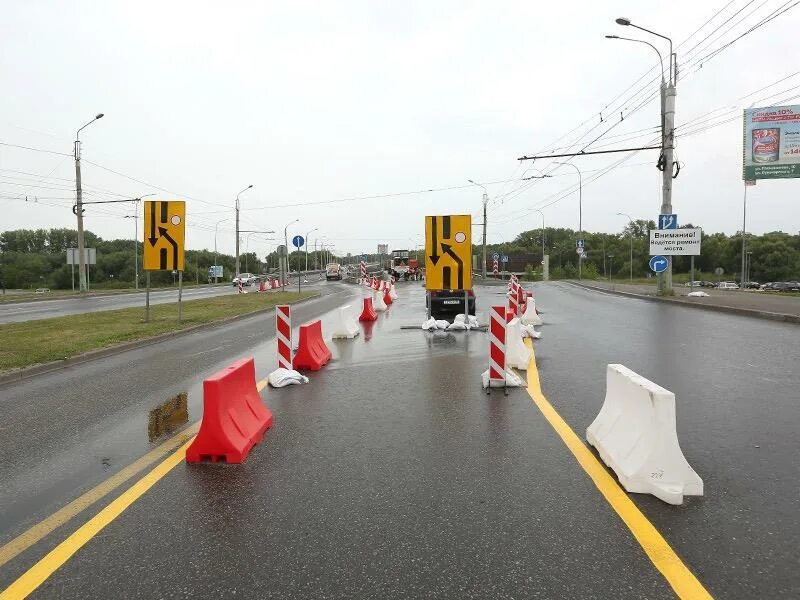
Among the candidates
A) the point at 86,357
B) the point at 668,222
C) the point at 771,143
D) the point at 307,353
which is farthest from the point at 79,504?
the point at 668,222

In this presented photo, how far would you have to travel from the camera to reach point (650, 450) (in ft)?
13.8

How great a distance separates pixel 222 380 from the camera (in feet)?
16.9

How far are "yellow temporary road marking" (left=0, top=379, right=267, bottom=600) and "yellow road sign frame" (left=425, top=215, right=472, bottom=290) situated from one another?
9910 millimetres

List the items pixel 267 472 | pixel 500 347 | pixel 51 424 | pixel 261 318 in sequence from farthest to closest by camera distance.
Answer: pixel 261 318, pixel 500 347, pixel 51 424, pixel 267 472

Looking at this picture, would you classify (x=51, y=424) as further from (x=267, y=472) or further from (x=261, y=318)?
(x=261, y=318)

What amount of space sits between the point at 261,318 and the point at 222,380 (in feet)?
52.6

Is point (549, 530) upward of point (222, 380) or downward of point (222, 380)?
downward

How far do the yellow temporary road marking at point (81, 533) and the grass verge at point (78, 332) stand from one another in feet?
20.2

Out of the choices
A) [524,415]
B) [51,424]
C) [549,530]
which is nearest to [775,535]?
[549,530]

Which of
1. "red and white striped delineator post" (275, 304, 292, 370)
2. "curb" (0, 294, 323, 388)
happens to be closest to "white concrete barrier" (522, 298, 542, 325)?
"red and white striped delineator post" (275, 304, 292, 370)

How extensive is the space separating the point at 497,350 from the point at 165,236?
1157 centimetres

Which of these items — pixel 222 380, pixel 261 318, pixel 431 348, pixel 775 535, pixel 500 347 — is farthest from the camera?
pixel 261 318

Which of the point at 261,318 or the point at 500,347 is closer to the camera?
the point at 500,347

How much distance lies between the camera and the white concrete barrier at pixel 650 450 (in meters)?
4.11
